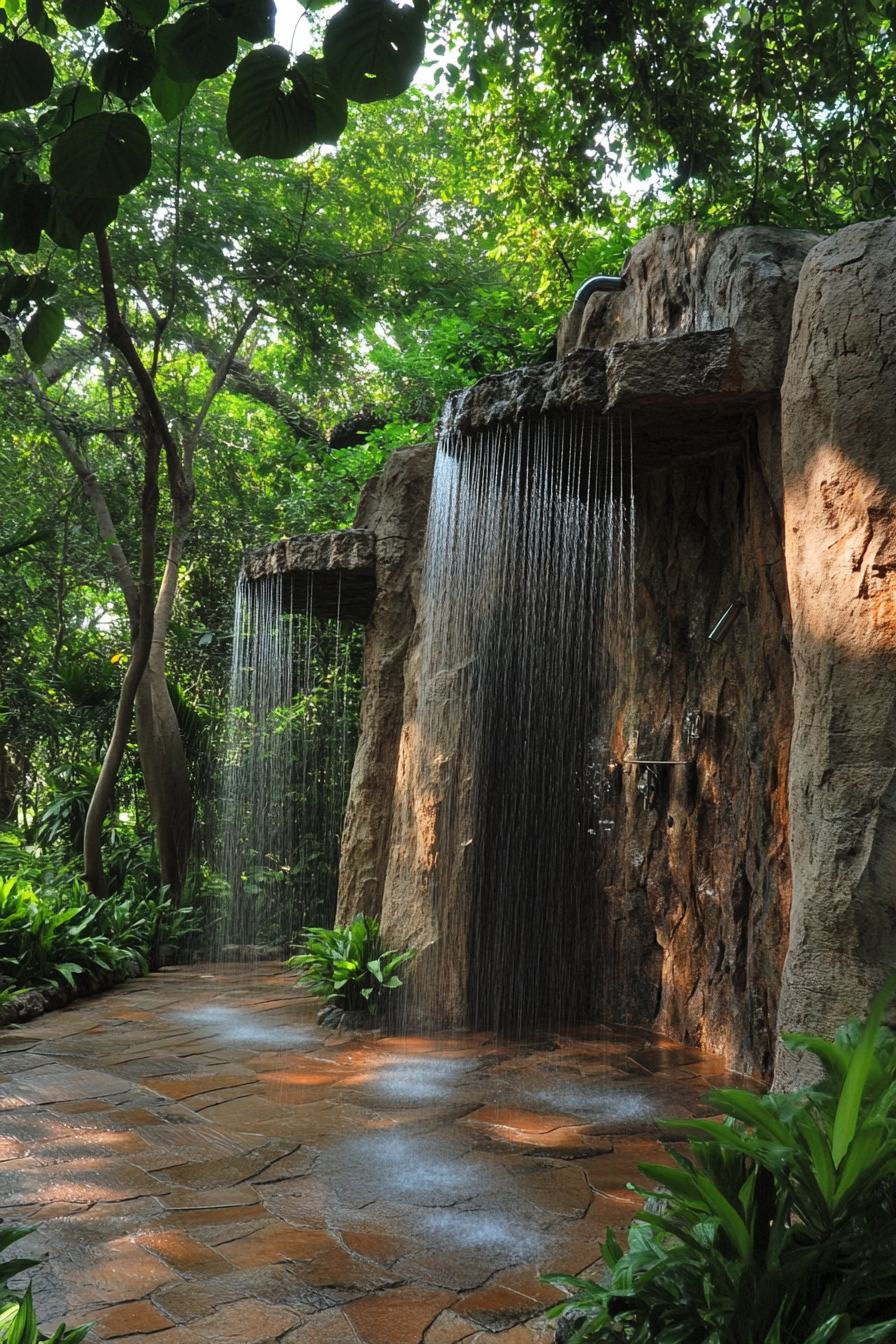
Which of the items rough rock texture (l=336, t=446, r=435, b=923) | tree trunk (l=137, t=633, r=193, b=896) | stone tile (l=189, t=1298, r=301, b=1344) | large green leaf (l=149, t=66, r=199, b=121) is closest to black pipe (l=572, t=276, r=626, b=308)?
rough rock texture (l=336, t=446, r=435, b=923)

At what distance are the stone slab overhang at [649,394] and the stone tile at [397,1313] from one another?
4026 mm

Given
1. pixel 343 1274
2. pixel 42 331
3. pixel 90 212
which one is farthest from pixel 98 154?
pixel 343 1274

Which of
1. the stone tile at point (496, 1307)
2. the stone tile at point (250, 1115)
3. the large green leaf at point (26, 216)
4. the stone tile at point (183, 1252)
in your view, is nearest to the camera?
the large green leaf at point (26, 216)

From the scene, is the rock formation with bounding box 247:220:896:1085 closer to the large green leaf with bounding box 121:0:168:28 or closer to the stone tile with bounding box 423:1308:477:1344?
the stone tile with bounding box 423:1308:477:1344

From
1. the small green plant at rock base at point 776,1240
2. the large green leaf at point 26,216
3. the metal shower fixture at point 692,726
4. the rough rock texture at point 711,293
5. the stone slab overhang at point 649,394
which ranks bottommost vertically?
the small green plant at rock base at point 776,1240

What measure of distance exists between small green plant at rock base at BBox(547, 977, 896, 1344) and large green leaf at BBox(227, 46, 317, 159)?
6.79 ft

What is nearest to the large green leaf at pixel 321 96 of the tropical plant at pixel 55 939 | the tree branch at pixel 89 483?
the tropical plant at pixel 55 939

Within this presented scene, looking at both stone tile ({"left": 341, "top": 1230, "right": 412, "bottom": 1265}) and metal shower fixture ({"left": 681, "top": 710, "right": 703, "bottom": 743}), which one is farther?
metal shower fixture ({"left": 681, "top": 710, "right": 703, "bottom": 743})

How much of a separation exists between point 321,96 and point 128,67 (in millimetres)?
230

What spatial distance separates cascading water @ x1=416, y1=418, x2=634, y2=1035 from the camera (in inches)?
253

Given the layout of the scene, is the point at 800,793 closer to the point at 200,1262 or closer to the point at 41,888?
the point at 200,1262

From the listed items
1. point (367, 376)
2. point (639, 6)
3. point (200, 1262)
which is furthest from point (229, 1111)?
point (367, 376)

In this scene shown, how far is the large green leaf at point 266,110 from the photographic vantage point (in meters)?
1.02

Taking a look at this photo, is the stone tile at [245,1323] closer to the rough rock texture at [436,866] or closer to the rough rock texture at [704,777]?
the rough rock texture at [704,777]
